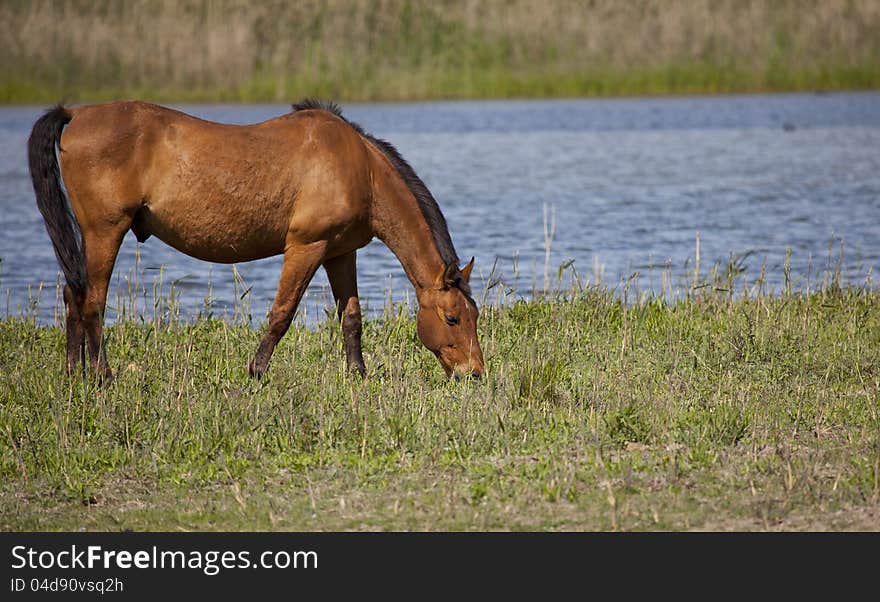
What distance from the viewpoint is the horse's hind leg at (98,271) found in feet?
25.6

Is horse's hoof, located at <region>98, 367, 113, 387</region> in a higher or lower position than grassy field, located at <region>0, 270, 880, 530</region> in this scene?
higher

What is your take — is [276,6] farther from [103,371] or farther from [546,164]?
[103,371]

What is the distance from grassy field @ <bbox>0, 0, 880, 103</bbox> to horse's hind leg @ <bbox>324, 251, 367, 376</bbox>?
106 ft

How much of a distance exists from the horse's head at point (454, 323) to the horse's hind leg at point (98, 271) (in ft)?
6.74

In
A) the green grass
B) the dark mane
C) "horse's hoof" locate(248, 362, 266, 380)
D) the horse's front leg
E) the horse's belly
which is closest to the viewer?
the horse's belly

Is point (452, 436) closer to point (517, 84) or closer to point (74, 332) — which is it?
point (74, 332)

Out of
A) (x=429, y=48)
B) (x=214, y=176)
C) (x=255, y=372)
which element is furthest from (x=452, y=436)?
(x=429, y=48)

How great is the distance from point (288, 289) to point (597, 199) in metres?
→ 14.4

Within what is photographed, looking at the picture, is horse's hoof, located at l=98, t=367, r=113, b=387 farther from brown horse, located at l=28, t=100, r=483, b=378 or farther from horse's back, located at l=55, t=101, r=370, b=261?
horse's back, located at l=55, t=101, r=370, b=261

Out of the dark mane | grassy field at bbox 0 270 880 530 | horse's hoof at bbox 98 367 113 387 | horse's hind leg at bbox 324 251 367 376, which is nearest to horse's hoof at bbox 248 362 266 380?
grassy field at bbox 0 270 880 530

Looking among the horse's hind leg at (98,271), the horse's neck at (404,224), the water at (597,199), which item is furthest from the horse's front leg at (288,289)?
the water at (597,199)

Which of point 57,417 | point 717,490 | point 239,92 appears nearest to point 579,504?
point 717,490

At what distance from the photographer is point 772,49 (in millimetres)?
44062

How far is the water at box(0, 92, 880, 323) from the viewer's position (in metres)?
14.2
